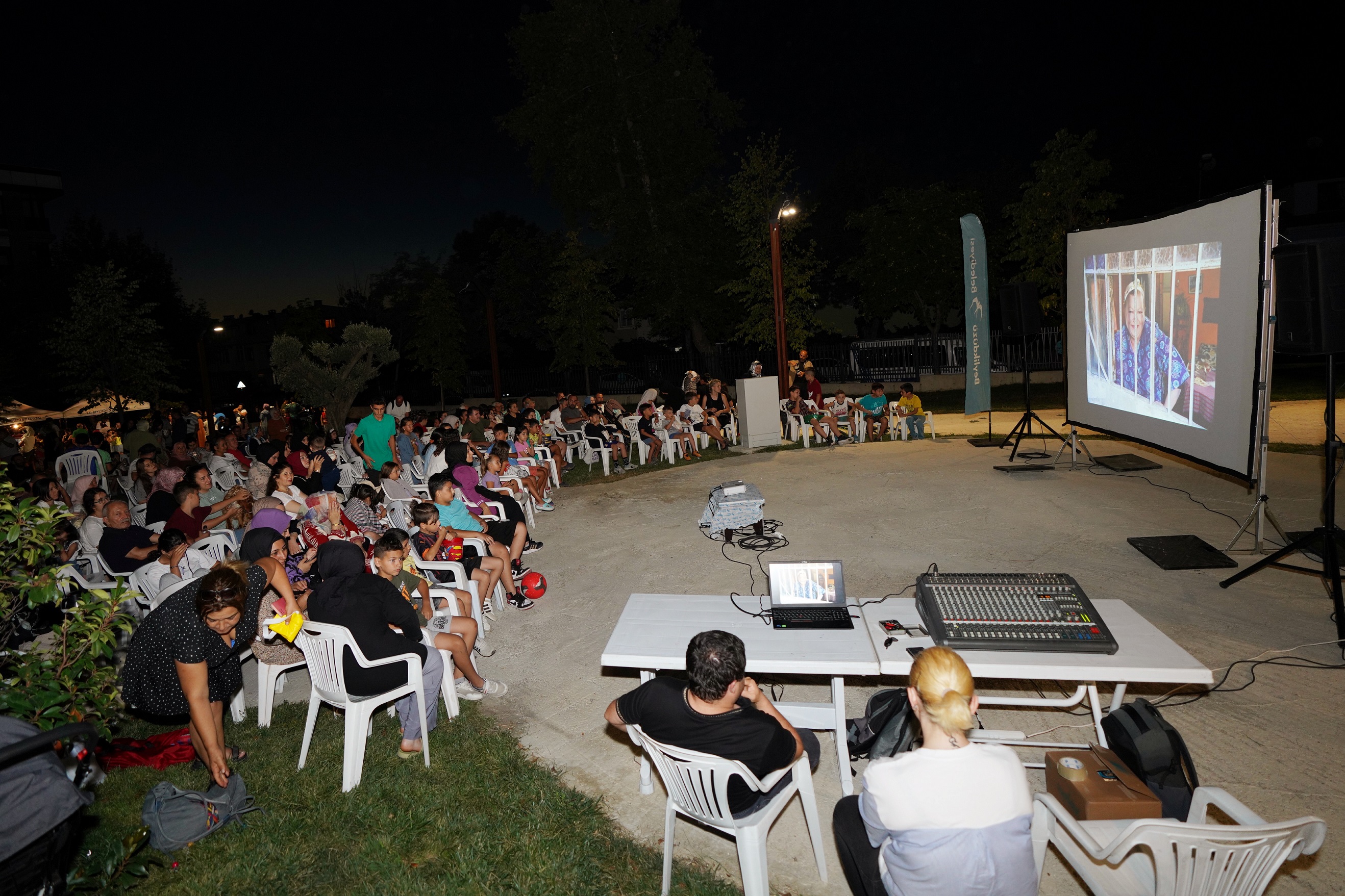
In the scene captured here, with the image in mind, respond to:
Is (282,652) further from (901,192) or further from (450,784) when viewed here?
(901,192)

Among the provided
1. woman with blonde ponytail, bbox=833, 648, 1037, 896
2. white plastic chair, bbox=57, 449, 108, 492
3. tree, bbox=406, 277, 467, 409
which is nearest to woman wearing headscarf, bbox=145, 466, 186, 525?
white plastic chair, bbox=57, 449, 108, 492

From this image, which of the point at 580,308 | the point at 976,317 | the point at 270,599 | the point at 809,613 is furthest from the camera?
the point at 580,308

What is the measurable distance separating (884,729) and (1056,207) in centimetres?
1974

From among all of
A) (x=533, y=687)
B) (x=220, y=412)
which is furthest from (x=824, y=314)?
(x=533, y=687)

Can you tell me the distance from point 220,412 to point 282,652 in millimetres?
18535

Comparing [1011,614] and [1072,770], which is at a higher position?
[1011,614]

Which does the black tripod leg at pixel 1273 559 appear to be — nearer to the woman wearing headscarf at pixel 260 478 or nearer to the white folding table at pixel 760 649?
the white folding table at pixel 760 649

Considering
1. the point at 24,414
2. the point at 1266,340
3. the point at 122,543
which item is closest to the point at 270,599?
the point at 122,543

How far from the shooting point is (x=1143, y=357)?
272 inches

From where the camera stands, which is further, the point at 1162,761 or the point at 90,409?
the point at 90,409

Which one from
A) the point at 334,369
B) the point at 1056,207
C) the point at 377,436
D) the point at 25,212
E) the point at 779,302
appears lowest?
the point at 377,436

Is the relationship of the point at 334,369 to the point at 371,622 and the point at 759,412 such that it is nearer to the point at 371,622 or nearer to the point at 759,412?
the point at 759,412

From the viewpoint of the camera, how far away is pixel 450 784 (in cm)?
338

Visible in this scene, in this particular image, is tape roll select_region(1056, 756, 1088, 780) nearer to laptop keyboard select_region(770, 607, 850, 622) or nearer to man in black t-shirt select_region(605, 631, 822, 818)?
man in black t-shirt select_region(605, 631, 822, 818)
